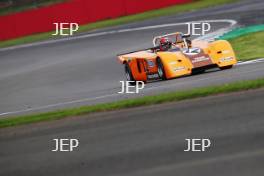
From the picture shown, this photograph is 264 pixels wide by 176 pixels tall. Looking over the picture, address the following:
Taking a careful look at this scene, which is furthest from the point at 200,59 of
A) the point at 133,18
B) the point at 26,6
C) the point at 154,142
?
the point at 26,6

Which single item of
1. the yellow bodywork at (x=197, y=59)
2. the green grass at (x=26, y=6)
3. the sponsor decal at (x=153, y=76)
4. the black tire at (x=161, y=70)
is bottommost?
the green grass at (x=26, y=6)

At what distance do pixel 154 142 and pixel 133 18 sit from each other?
28591mm

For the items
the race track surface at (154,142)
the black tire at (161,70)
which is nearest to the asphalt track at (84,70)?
the black tire at (161,70)

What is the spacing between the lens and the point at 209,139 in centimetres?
909

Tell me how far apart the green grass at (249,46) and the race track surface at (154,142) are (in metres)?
8.06

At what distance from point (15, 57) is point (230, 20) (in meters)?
8.47

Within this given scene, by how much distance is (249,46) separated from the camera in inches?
816

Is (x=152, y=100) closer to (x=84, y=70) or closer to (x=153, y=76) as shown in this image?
(x=153, y=76)

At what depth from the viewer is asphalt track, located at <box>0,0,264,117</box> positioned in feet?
52.2

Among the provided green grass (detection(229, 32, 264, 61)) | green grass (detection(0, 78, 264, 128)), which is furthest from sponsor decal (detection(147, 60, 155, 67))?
green grass (detection(0, 78, 264, 128))

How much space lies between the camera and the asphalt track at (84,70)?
626 inches

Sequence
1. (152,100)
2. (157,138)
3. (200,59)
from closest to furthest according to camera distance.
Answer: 1. (157,138)
2. (152,100)
3. (200,59)

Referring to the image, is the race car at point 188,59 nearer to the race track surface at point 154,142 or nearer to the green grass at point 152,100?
the green grass at point 152,100

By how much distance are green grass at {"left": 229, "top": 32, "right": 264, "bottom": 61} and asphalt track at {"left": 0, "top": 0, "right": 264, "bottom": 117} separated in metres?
2.30
